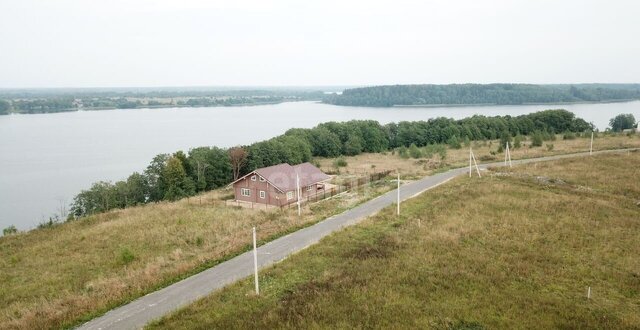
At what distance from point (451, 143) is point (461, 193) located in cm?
4638

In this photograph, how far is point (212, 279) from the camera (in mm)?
16578

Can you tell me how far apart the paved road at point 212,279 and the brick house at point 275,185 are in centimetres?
1096

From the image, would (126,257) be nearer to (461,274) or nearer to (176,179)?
(461,274)

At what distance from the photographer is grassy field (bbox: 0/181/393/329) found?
15109 mm

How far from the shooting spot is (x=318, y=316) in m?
12.8

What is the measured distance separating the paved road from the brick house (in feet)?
36.0

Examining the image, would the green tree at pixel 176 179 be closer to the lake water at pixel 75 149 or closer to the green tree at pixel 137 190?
the green tree at pixel 137 190

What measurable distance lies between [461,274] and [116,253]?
59.3 ft

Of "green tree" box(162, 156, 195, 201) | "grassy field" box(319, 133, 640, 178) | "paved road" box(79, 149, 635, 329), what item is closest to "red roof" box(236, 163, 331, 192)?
"grassy field" box(319, 133, 640, 178)

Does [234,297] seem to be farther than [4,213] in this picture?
No

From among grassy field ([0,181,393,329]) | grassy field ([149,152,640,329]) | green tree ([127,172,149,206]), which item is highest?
grassy field ([149,152,640,329])

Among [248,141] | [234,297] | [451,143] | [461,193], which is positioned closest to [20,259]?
[234,297]

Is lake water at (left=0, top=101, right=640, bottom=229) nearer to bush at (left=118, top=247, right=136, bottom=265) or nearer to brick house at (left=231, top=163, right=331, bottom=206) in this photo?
brick house at (left=231, top=163, right=331, bottom=206)

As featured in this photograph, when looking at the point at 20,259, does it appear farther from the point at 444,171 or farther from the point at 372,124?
the point at 372,124
